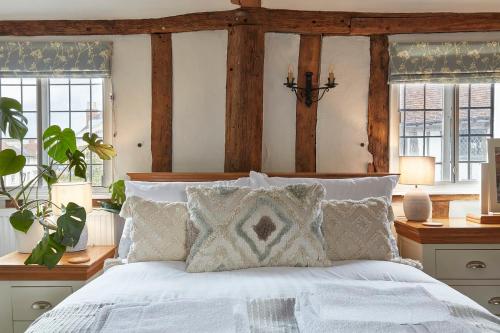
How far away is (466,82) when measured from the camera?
3.30 meters

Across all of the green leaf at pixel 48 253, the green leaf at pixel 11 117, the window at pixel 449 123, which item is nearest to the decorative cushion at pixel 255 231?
the green leaf at pixel 48 253

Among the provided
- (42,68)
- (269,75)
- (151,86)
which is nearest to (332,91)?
(269,75)

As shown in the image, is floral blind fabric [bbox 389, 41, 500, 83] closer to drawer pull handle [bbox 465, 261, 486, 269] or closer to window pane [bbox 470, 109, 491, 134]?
window pane [bbox 470, 109, 491, 134]

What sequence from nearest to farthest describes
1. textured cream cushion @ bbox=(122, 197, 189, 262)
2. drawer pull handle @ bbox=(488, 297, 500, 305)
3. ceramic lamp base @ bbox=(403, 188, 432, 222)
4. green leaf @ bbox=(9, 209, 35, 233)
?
textured cream cushion @ bbox=(122, 197, 189, 262) < green leaf @ bbox=(9, 209, 35, 233) < drawer pull handle @ bbox=(488, 297, 500, 305) < ceramic lamp base @ bbox=(403, 188, 432, 222)

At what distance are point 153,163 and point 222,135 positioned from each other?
1.79 ft

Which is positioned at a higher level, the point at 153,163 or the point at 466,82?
the point at 466,82

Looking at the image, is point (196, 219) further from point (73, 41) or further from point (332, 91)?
point (73, 41)

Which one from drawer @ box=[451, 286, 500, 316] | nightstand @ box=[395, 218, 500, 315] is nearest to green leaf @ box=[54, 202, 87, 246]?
nightstand @ box=[395, 218, 500, 315]

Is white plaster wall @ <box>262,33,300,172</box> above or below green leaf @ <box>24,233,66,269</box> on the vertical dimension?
above

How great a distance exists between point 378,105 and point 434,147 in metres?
0.58

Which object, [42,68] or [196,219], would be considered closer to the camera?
[196,219]

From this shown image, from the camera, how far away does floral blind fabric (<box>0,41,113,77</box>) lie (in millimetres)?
3279

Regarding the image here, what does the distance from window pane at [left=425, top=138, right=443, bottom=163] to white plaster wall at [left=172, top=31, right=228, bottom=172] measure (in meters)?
1.58

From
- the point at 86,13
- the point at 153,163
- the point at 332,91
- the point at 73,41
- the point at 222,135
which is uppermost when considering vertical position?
the point at 86,13
